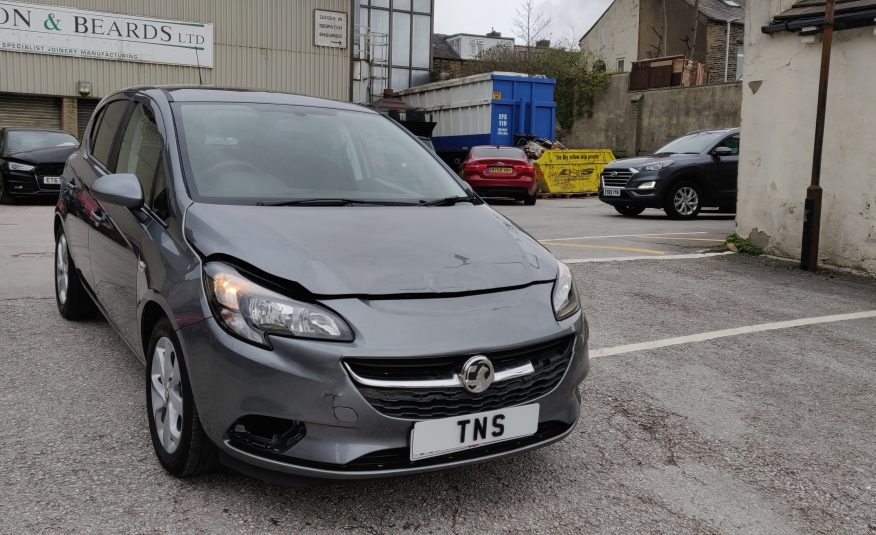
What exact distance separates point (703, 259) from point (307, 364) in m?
7.38

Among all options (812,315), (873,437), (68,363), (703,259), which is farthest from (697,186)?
(68,363)

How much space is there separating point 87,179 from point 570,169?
17.2 metres

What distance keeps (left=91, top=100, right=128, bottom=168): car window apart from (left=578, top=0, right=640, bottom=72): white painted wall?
3642 centimetres

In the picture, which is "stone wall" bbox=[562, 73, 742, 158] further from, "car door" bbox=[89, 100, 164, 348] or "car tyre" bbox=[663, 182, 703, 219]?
"car door" bbox=[89, 100, 164, 348]

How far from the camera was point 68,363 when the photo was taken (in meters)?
4.49

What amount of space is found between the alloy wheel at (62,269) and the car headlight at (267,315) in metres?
3.00

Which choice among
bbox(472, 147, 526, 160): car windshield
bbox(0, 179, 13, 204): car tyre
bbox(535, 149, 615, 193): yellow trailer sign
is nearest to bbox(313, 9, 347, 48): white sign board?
bbox(535, 149, 615, 193): yellow trailer sign

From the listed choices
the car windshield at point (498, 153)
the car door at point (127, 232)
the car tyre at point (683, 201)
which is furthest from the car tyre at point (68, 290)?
the car windshield at point (498, 153)

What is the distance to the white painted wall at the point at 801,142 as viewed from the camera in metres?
8.17

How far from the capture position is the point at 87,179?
466 cm

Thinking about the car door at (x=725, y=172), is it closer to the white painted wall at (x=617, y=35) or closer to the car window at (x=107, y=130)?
the car window at (x=107, y=130)

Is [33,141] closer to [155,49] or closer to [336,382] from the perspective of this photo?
[155,49]

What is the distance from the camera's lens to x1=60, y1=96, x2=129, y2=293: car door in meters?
4.50

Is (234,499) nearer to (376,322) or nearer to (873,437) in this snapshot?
(376,322)
